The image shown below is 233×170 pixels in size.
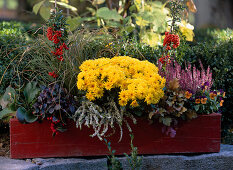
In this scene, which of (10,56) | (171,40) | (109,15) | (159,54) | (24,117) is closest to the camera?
(24,117)

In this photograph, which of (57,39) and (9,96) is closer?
(57,39)

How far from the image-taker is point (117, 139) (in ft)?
9.55

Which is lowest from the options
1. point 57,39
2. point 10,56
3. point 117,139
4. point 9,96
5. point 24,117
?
point 117,139

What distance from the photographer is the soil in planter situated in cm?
320

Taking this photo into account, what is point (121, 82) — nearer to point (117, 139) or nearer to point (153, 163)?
point (117, 139)

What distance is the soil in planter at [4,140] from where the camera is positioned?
320 cm

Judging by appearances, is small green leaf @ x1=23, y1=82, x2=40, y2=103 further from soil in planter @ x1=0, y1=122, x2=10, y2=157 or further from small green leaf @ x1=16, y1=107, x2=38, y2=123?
soil in planter @ x1=0, y1=122, x2=10, y2=157

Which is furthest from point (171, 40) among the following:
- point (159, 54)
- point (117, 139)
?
point (117, 139)

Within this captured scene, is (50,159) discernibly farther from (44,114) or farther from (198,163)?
(198,163)

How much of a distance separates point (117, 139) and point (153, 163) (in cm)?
39

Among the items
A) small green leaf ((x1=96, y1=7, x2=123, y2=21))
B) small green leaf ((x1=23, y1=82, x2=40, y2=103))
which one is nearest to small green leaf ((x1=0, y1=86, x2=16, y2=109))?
small green leaf ((x1=23, y1=82, x2=40, y2=103))

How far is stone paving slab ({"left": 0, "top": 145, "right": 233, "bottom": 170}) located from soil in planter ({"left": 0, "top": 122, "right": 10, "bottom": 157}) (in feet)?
0.82

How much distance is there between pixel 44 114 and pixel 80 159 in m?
0.52

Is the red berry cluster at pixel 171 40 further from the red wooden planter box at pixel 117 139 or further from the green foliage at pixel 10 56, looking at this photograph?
the green foliage at pixel 10 56
